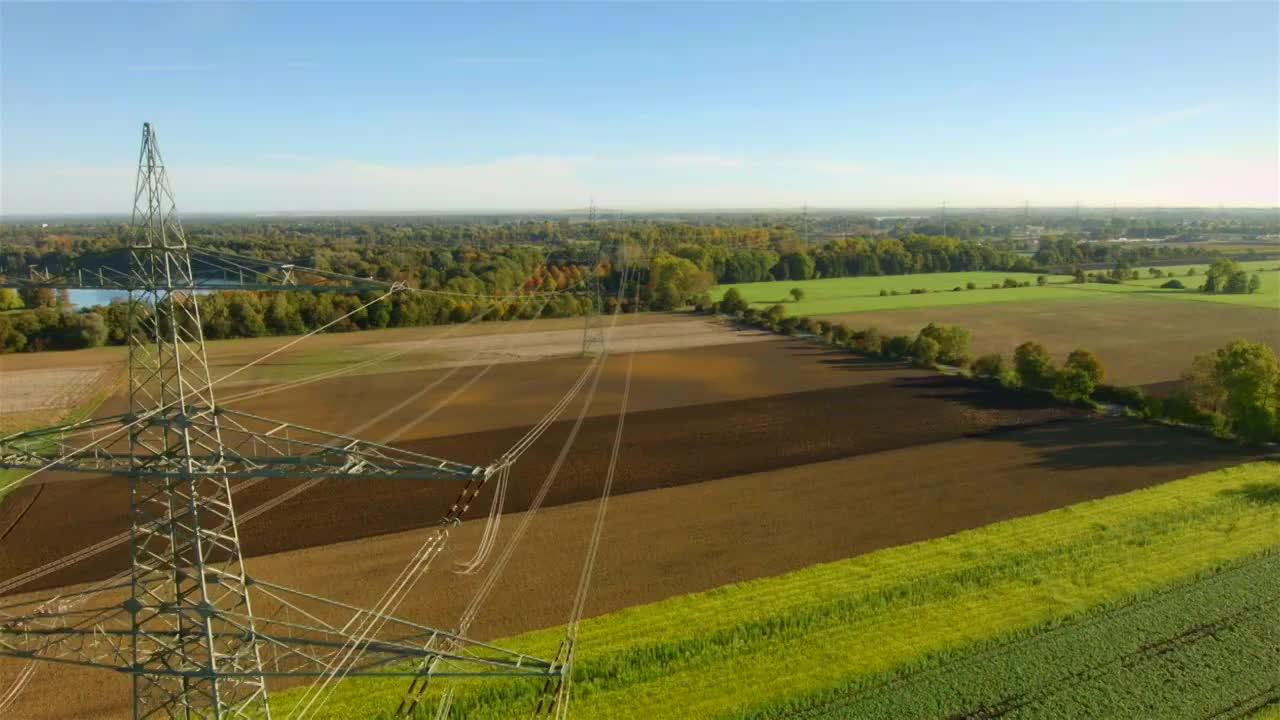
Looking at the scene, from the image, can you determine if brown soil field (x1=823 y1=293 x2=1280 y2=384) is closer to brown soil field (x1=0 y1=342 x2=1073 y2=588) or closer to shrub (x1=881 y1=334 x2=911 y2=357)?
shrub (x1=881 y1=334 x2=911 y2=357)

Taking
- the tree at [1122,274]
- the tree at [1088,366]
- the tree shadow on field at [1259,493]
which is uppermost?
the tree at [1122,274]

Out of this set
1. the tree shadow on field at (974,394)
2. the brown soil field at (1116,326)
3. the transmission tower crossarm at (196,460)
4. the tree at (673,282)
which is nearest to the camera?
the transmission tower crossarm at (196,460)

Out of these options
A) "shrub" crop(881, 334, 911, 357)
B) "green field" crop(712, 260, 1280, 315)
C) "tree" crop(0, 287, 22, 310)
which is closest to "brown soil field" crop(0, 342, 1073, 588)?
"shrub" crop(881, 334, 911, 357)

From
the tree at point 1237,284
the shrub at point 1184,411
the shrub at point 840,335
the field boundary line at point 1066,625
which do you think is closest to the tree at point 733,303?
the shrub at point 840,335

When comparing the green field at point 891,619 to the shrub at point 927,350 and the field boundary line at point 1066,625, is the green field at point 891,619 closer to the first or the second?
the field boundary line at point 1066,625

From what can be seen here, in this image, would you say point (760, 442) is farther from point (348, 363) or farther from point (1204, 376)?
point (348, 363)

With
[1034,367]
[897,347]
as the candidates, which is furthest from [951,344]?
[1034,367]
